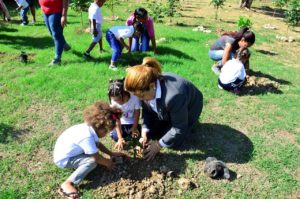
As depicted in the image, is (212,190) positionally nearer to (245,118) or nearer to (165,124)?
(165,124)

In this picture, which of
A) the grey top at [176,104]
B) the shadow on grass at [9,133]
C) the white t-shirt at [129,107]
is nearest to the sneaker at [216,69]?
the grey top at [176,104]

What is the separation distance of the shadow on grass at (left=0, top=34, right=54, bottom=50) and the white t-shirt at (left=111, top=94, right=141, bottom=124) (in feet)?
16.6

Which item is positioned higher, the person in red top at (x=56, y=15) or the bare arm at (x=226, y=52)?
the person in red top at (x=56, y=15)

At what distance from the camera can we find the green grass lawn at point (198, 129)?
4246 millimetres

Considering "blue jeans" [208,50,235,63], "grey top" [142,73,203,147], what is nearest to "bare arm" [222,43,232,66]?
"blue jeans" [208,50,235,63]

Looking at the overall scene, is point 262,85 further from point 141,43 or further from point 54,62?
point 54,62

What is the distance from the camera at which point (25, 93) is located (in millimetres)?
6277

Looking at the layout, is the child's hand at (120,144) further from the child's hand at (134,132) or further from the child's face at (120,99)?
the child's face at (120,99)

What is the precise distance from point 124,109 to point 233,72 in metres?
2.83

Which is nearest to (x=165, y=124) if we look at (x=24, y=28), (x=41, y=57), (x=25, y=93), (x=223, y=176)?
(x=223, y=176)

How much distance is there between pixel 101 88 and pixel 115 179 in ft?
9.09

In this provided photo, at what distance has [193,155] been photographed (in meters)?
4.71

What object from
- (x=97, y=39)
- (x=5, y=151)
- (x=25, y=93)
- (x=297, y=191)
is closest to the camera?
(x=297, y=191)

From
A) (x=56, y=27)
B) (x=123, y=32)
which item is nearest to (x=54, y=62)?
(x=56, y=27)
